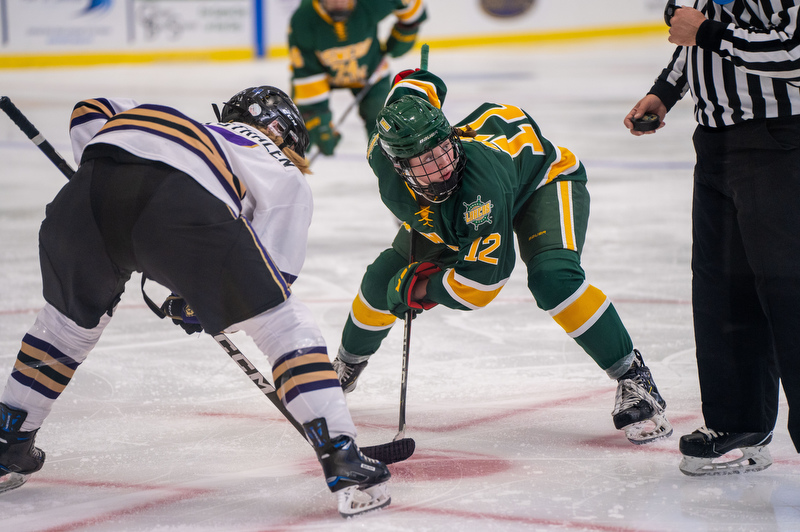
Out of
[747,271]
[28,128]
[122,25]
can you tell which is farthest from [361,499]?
[122,25]

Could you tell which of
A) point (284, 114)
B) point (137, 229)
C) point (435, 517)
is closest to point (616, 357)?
point (435, 517)

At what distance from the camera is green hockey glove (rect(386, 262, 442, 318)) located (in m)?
2.32

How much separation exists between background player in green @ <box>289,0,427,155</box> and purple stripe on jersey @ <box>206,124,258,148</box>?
3.35m

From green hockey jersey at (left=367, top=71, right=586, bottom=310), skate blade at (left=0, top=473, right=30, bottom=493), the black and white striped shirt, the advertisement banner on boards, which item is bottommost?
the advertisement banner on boards

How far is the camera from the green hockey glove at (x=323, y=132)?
5.34m

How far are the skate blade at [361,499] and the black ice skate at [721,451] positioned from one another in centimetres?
68

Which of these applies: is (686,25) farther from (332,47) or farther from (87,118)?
(332,47)

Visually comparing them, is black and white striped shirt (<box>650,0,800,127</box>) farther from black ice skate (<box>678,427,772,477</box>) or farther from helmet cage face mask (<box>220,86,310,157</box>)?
helmet cage face mask (<box>220,86,310,157</box>)

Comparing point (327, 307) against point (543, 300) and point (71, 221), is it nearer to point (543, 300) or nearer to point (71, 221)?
point (543, 300)

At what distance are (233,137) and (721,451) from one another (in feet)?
4.06

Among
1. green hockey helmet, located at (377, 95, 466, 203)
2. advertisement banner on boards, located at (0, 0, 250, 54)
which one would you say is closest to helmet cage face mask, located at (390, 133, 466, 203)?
green hockey helmet, located at (377, 95, 466, 203)

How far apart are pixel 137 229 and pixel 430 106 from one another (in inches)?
28.7

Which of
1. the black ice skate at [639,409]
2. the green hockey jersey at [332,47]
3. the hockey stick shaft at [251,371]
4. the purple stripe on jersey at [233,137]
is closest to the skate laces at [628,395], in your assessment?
the black ice skate at [639,409]

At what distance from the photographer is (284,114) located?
2162 millimetres
